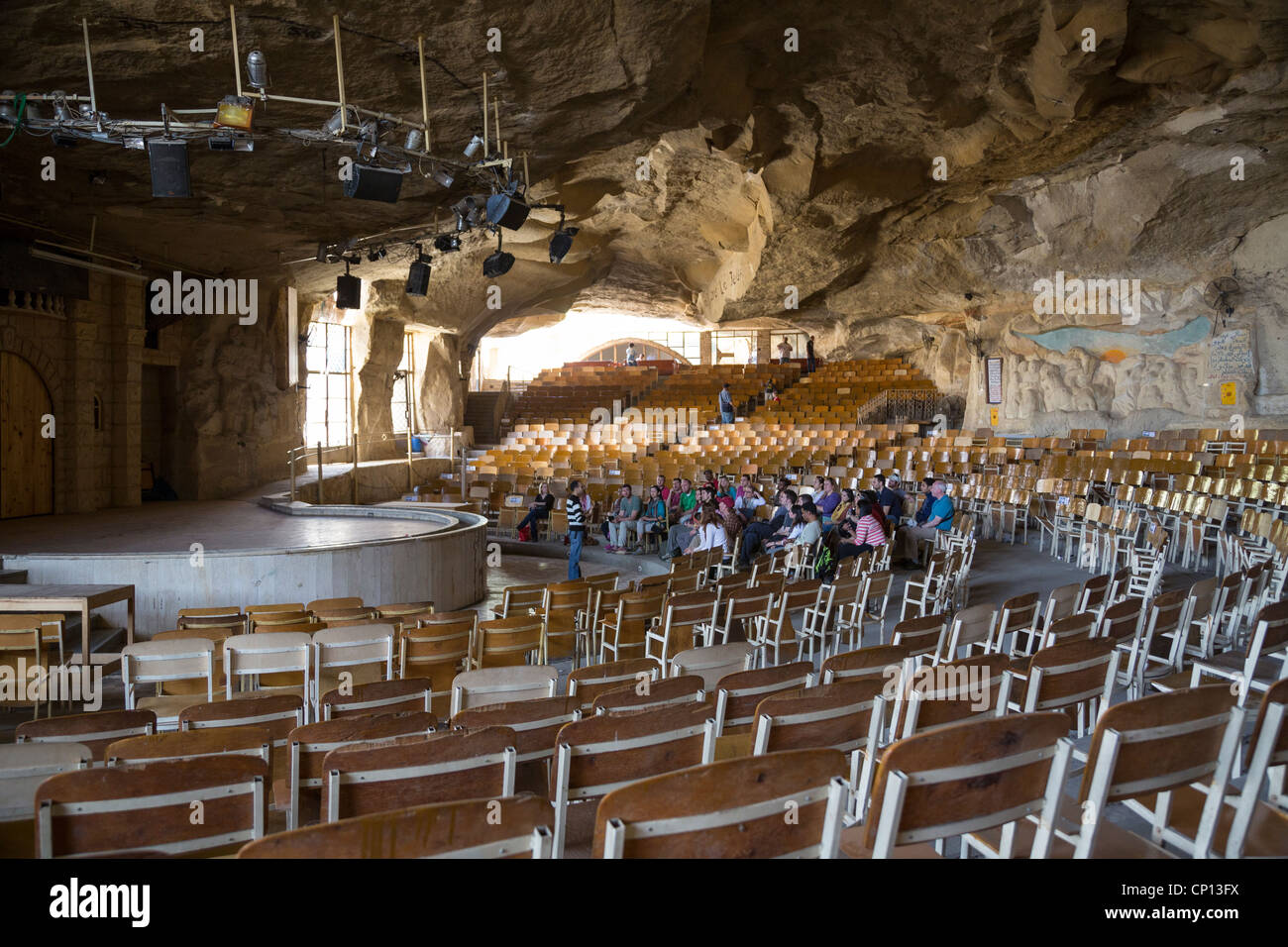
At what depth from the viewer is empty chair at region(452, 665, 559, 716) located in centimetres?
333

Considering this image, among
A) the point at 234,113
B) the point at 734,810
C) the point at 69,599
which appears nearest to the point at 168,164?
the point at 234,113

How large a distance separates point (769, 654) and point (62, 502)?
11194 mm

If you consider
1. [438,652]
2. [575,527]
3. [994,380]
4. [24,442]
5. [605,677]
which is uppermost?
[994,380]

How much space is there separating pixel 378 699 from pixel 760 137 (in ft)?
38.4

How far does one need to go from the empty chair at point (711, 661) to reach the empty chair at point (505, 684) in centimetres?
65

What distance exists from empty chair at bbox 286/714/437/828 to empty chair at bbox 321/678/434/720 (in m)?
0.62

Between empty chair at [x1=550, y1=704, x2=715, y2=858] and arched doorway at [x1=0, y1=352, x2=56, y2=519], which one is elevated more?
arched doorway at [x1=0, y1=352, x2=56, y2=519]

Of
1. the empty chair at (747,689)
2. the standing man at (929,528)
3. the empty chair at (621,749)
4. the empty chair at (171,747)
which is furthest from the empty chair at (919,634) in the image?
the standing man at (929,528)

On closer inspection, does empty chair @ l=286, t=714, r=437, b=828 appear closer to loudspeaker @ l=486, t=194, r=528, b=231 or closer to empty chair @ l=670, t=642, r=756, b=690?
empty chair @ l=670, t=642, r=756, b=690

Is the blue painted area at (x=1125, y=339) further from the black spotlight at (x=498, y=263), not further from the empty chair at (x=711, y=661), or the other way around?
the empty chair at (x=711, y=661)

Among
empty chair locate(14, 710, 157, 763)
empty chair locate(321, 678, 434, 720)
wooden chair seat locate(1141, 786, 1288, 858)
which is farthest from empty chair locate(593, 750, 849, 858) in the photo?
empty chair locate(14, 710, 157, 763)

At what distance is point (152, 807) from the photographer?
213 cm

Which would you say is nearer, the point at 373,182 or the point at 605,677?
the point at 605,677

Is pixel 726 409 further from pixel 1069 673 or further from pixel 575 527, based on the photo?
pixel 1069 673
